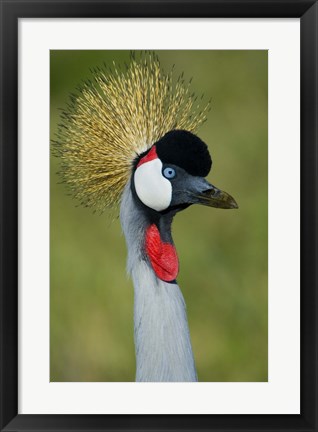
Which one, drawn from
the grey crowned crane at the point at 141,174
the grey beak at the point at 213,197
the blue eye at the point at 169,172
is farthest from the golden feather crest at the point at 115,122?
the grey beak at the point at 213,197

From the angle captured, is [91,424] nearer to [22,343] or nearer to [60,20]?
[22,343]

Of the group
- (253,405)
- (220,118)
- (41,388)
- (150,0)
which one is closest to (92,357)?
(41,388)

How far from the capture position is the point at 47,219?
3102mm

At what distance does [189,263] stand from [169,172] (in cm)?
35

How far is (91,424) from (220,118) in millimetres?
936

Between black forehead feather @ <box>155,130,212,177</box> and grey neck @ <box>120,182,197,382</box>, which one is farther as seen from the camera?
grey neck @ <box>120,182,197,382</box>

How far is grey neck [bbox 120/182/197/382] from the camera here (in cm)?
319

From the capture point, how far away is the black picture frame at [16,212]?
3.05 meters

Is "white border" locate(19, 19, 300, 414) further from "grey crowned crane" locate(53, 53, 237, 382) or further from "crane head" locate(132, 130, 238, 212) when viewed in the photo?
"crane head" locate(132, 130, 238, 212)

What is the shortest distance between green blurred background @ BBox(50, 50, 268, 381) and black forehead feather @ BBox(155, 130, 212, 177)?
73mm

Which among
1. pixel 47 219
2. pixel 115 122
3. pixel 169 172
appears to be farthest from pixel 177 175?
pixel 47 219

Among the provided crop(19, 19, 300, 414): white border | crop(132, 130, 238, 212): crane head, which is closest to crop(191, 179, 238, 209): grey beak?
crop(132, 130, 238, 212): crane head

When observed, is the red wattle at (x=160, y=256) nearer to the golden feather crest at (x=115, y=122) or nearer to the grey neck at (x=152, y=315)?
the grey neck at (x=152, y=315)

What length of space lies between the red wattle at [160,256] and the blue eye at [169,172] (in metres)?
0.16
